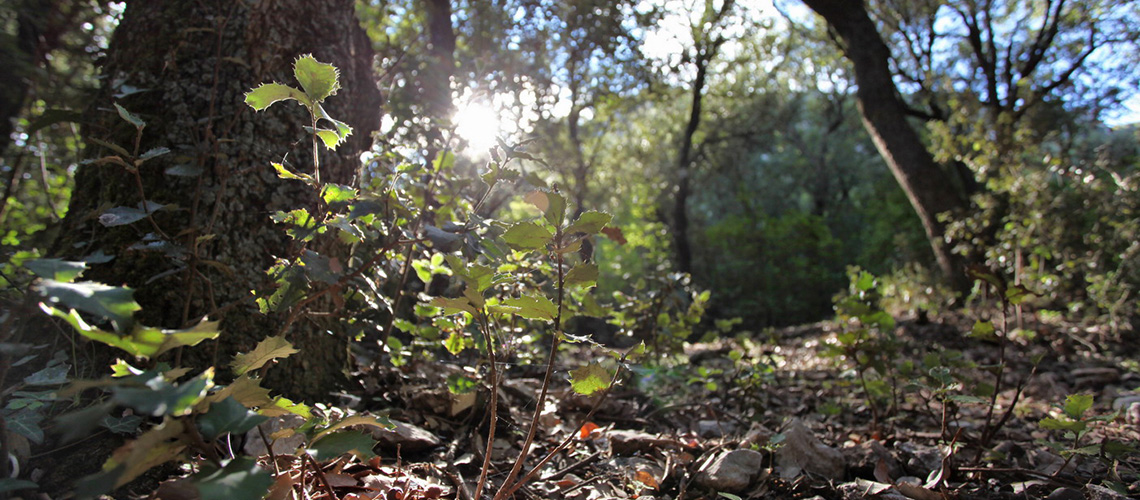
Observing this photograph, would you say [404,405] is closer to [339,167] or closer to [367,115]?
[339,167]

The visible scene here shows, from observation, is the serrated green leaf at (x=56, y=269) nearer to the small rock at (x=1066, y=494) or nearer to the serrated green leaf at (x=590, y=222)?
the serrated green leaf at (x=590, y=222)

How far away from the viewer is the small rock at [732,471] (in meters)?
1.57

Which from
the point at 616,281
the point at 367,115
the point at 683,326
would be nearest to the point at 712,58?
the point at 616,281

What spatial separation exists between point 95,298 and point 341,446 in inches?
13.6

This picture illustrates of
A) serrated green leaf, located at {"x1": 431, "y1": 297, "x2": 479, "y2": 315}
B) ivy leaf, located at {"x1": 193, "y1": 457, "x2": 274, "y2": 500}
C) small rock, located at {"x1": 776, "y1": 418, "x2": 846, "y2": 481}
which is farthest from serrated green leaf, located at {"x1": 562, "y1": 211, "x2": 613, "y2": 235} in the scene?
small rock, located at {"x1": 776, "y1": 418, "x2": 846, "y2": 481}

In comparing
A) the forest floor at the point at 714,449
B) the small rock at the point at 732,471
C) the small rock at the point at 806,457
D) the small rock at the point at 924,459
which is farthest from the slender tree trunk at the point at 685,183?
the small rock at the point at 732,471

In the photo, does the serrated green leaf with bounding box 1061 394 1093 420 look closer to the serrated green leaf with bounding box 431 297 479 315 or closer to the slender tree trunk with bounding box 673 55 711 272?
the serrated green leaf with bounding box 431 297 479 315

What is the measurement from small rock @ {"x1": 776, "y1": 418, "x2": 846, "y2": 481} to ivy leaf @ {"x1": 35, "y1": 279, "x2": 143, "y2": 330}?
1581mm

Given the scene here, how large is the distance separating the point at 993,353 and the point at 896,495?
3.25 metres

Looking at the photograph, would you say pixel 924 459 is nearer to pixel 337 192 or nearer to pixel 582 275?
pixel 582 275

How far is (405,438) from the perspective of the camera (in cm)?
155

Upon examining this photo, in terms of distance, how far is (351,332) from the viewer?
1687 millimetres

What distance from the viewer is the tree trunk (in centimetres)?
518

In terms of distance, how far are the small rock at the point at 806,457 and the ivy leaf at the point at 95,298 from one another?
158cm
